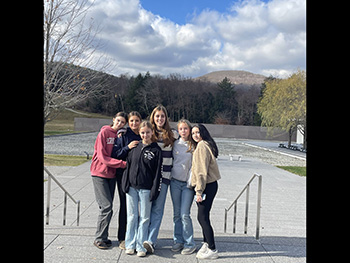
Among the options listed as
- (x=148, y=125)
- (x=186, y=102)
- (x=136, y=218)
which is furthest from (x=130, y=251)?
(x=186, y=102)

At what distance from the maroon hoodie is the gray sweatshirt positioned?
664mm

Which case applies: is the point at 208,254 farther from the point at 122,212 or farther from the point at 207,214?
the point at 122,212

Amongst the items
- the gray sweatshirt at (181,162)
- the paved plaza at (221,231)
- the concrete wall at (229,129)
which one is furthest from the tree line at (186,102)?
the gray sweatshirt at (181,162)

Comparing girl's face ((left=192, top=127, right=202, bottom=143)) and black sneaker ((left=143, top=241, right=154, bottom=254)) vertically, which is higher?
girl's face ((left=192, top=127, right=202, bottom=143))

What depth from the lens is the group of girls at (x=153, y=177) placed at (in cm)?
399

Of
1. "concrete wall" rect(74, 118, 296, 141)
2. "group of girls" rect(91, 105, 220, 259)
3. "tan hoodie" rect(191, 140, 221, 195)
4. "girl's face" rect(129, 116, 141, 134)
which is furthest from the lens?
"concrete wall" rect(74, 118, 296, 141)

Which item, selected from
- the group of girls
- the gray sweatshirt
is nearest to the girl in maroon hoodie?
the group of girls

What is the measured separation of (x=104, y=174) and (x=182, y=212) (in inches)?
44.4

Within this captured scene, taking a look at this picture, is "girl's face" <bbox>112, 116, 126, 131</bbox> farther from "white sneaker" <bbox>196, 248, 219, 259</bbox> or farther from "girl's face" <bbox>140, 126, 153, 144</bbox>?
"white sneaker" <bbox>196, 248, 219, 259</bbox>

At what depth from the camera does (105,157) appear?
162 inches

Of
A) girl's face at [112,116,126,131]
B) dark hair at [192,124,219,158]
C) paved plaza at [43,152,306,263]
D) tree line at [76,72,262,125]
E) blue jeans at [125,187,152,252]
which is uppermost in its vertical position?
tree line at [76,72,262,125]

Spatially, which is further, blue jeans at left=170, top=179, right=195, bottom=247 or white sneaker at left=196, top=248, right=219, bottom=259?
blue jeans at left=170, top=179, right=195, bottom=247

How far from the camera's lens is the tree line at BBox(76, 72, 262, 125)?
6681cm
